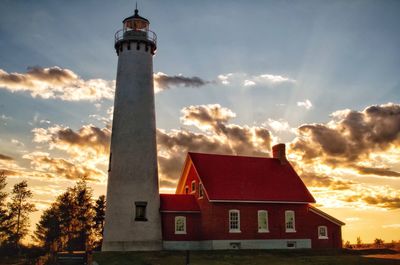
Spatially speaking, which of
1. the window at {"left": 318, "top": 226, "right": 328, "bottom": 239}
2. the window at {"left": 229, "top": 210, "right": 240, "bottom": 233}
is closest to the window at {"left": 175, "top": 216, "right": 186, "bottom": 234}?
the window at {"left": 229, "top": 210, "right": 240, "bottom": 233}

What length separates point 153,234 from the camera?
3516 centimetres

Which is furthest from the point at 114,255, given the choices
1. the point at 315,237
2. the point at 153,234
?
the point at 315,237

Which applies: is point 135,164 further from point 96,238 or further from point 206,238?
point 96,238

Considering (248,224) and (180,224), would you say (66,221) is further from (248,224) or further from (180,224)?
(248,224)

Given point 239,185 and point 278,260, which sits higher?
point 239,185

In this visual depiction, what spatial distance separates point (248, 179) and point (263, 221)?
159 inches

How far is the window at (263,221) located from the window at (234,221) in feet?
7.13

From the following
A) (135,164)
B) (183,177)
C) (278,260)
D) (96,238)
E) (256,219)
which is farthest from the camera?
(96,238)

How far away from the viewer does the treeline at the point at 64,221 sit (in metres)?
48.1

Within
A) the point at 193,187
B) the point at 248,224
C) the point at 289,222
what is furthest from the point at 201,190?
the point at 289,222

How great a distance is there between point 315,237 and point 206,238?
1063 centimetres

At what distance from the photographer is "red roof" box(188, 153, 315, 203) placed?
3797 centimetres

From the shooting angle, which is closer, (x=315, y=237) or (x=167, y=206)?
(x=167, y=206)

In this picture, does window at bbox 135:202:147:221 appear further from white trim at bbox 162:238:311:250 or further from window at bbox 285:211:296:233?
window at bbox 285:211:296:233
